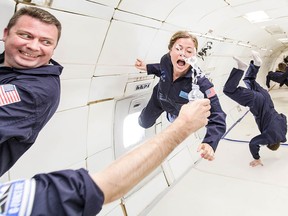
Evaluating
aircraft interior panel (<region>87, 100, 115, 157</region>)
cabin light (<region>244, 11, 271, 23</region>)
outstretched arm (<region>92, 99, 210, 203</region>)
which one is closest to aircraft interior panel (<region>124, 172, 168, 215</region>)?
aircraft interior panel (<region>87, 100, 115, 157</region>)

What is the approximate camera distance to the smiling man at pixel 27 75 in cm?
142

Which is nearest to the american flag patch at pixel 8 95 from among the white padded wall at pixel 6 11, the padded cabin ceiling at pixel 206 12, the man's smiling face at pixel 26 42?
the man's smiling face at pixel 26 42

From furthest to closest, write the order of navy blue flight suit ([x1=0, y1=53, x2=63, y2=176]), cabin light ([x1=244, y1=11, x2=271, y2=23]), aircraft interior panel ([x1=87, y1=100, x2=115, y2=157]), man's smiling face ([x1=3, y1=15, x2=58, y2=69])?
1. cabin light ([x1=244, y1=11, x2=271, y2=23])
2. aircraft interior panel ([x1=87, y1=100, x2=115, y2=157])
3. man's smiling face ([x1=3, y1=15, x2=58, y2=69])
4. navy blue flight suit ([x1=0, y1=53, x2=63, y2=176])

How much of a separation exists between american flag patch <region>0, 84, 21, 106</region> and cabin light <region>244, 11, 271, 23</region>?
4.60 metres

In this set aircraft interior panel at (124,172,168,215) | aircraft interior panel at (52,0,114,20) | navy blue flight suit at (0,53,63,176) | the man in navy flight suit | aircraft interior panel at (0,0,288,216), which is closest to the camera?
navy blue flight suit at (0,53,63,176)

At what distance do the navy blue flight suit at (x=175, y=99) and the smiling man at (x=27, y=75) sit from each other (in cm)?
153

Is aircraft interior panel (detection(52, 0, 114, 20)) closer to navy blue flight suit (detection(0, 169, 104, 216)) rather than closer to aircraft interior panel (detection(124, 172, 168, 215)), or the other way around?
navy blue flight suit (detection(0, 169, 104, 216))

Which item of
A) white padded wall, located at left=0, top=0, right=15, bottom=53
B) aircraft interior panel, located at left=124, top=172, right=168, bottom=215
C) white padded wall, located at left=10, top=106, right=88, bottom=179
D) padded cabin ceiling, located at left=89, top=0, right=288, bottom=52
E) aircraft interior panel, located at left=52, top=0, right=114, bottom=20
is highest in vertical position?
padded cabin ceiling, located at left=89, top=0, right=288, bottom=52

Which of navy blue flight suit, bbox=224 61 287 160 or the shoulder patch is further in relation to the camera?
navy blue flight suit, bbox=224 61 287 160

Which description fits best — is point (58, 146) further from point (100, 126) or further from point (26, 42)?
point (26, 42)

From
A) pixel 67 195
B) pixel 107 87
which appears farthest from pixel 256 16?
pixel 67 195

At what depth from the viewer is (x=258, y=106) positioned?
4684 millimetres

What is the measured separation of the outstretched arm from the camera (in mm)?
919

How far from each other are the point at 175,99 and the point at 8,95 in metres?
2.18
